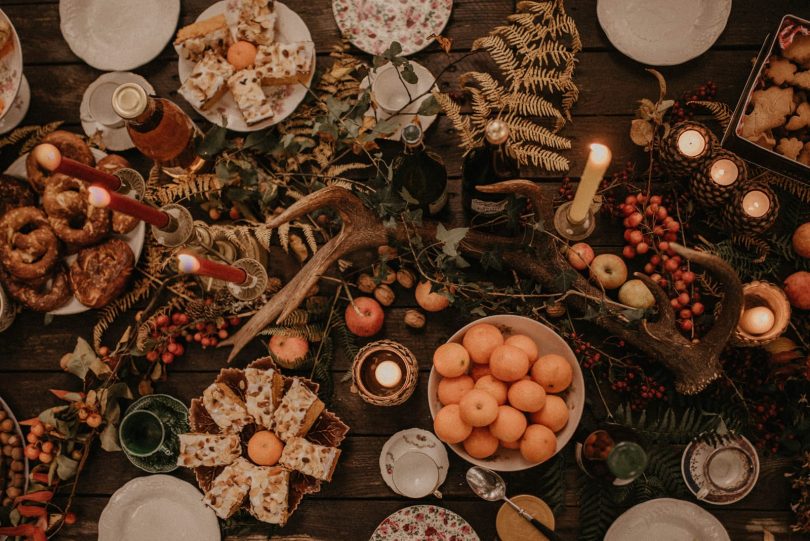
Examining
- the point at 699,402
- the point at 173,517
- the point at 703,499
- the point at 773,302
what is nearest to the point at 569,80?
the point at 773,302

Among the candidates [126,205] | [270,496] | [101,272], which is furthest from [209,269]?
[270,496]

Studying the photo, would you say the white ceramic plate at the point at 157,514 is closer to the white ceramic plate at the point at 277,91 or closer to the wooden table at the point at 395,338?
the wooden table at the point at 395,338

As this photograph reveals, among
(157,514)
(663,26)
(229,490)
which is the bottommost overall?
(157,514)

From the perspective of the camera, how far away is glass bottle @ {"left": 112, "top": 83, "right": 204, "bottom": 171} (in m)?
1.18

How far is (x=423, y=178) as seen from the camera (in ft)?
4.24

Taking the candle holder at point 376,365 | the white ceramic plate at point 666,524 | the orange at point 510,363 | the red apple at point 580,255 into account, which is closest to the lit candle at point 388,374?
the candle holder at point 376,365

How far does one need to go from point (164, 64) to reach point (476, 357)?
112 centimetres

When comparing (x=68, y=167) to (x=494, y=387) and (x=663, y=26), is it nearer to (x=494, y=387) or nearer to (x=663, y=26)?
(x=494, y=387)

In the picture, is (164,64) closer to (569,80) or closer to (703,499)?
(569,80)

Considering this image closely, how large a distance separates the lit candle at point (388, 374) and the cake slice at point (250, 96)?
66 cm

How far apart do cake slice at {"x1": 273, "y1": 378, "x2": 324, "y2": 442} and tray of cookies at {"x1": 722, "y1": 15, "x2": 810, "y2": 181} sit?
112 centimetres

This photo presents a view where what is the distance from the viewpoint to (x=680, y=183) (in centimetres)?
132

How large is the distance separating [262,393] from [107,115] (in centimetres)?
82

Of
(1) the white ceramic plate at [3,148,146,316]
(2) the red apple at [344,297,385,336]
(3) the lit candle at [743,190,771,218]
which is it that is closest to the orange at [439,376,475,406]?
(2) the red apple at [344,297,385,336]
